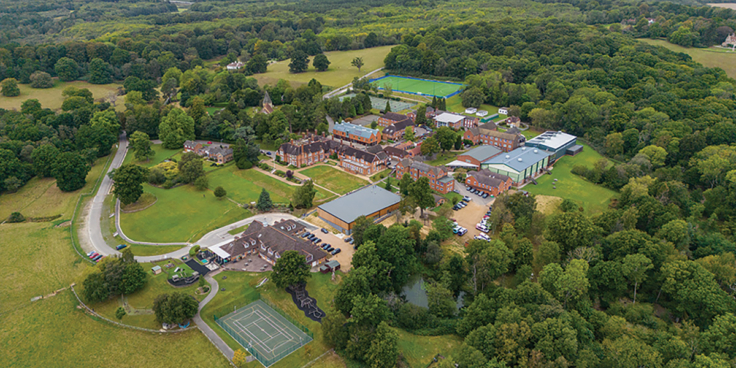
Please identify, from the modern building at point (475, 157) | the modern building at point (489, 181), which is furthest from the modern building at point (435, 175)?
the modern building at point (475, 157)

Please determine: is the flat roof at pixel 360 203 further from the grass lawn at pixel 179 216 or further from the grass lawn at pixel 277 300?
the grass lawn at pixel 179 216

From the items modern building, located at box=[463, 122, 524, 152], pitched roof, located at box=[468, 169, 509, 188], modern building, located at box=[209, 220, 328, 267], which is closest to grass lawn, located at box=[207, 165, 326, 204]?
modern building, located at box=[209, 220, 328, 267]

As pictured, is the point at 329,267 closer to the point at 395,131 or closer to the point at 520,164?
the point at 520,164

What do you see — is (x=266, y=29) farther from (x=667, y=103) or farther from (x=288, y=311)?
(x=288, y=311)

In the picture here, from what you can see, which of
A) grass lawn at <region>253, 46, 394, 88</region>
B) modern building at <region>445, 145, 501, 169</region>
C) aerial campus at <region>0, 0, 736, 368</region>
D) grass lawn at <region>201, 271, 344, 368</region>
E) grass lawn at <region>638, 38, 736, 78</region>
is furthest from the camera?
grass lawn at <region>253, 46, 394, 88</region>

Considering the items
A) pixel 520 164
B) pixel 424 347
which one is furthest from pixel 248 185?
pixel 520 164

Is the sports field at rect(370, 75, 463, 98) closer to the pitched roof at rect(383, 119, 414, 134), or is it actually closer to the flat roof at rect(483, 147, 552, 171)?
the pitched roof at rect(383, 119, 414, 134)

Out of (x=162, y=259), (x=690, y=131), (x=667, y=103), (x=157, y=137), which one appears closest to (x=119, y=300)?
(x=162, y=259)
